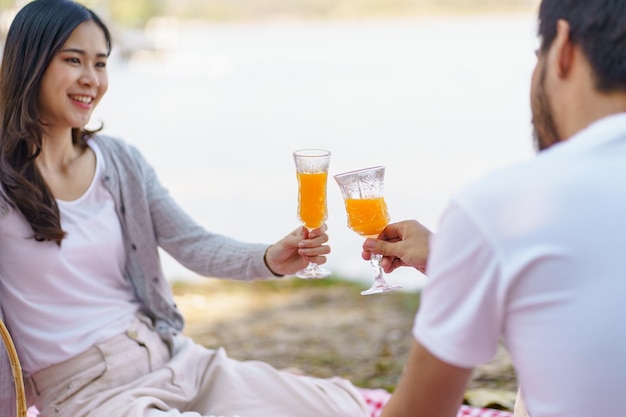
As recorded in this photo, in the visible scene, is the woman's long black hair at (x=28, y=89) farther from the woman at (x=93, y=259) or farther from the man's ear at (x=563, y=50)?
the man's ear at (x=563, y=50)

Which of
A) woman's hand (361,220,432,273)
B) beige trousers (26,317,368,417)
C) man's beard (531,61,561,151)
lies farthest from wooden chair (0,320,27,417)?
man's beard (531,61,561,151)

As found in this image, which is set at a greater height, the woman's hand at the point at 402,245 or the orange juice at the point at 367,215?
the orange juice at the point at 367,215

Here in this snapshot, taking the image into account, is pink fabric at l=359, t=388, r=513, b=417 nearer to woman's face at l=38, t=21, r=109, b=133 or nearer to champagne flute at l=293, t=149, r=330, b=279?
champagne flute at l=293, t=149, r=330, b=279

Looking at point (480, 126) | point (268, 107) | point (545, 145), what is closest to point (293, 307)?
point (545, 145)

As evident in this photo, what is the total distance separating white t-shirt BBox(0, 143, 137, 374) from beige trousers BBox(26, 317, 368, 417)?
52 mm

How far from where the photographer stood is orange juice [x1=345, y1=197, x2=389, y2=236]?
2.26 metres

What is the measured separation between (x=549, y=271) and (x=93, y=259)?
60.1 inches

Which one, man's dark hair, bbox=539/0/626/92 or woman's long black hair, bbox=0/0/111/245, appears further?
woman's long black hair, bbox=0/0/111/245

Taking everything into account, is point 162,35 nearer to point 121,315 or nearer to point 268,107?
point 268,107

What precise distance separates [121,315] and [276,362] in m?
2.04

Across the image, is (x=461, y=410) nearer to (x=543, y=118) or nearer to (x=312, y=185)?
(x=312, y=185)

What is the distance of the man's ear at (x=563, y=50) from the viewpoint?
134cm

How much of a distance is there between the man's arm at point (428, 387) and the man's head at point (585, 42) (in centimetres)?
41

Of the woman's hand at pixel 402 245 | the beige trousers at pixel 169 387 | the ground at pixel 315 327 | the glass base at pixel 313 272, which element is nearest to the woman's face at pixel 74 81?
the beige trousers at pixel 169 387
